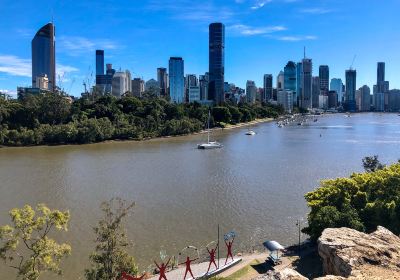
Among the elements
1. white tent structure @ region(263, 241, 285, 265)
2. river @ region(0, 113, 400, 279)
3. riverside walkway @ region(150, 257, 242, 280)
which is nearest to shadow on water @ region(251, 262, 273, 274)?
white tent structure @ region(263, 241, 285, 265)

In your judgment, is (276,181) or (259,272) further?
(276,181)

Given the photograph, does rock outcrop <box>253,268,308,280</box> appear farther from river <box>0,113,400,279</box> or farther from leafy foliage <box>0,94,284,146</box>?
leafy foliage <box>0,94,284,146</box>

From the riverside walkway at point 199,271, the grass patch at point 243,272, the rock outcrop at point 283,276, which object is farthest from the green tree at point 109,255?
the rock outcrop at point 283,276

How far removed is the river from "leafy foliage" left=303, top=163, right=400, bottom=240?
11.0 ft

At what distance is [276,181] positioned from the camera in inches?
1449

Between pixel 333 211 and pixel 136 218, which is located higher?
pixel 333 211

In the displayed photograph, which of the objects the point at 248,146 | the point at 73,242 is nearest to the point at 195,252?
the point at 73,242

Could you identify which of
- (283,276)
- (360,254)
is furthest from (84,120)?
(283,276)

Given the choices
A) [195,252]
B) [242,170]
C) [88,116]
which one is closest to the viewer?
[195,252]

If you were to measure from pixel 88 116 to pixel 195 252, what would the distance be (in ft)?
218

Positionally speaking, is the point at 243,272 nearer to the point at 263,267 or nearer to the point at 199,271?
the point at 263,267

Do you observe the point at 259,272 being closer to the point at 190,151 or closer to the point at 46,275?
the point at 46,275

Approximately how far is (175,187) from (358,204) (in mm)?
17219

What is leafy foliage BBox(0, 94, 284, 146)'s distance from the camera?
69.3 meters
